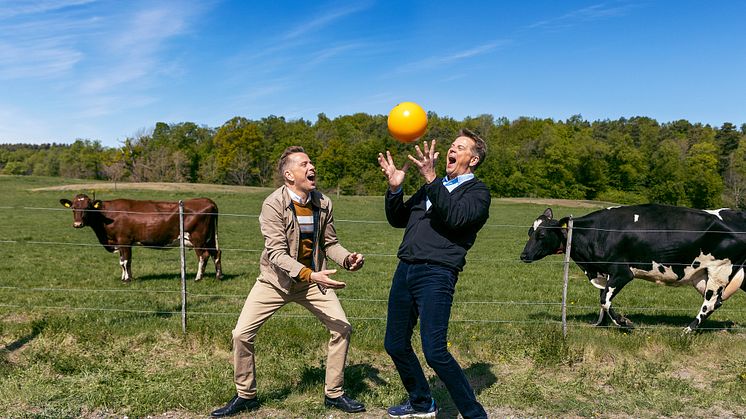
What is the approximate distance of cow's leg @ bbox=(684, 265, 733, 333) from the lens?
7.71 meters

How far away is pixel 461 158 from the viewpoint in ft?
13.5

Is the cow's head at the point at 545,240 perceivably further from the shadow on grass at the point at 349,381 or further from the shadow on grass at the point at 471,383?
the shadow on grass at the point at 349,381

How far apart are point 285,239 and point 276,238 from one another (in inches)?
3.4

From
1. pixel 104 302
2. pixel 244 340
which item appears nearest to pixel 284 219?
pixel 244 340

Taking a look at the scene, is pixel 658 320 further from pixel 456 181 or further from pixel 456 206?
pixel 456 206

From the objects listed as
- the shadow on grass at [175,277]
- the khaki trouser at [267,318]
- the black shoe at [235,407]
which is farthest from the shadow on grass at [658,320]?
the shadow on grass at [175,277]

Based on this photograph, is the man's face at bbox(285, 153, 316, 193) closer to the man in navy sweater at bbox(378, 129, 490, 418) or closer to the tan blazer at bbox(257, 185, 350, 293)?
the tan blazer at bbox(257, 185, 350, 293)

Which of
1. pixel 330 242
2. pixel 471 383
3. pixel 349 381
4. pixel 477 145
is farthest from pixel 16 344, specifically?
pixel 477 145

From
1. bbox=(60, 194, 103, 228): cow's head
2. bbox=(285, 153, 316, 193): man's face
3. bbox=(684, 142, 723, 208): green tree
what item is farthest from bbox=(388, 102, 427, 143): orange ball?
bbox=(684, 142, 723, 208): green tree

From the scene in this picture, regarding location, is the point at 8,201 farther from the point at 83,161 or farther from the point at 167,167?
the point at 83,161

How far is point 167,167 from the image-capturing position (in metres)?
85.7

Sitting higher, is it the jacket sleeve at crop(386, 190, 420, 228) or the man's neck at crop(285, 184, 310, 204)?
the man's neck at crop(285, 184, 310, 204)

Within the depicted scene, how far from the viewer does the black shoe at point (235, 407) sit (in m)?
4.68

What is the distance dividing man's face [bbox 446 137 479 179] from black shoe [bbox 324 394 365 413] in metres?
2.17
